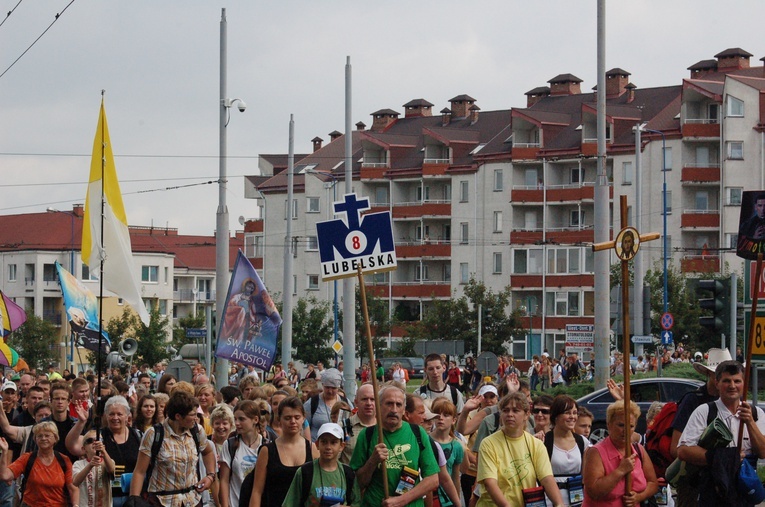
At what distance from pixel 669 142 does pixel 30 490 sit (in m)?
75.3

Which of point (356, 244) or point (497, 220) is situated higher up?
point (497, 220)

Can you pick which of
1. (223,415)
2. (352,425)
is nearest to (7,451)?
(223,415)

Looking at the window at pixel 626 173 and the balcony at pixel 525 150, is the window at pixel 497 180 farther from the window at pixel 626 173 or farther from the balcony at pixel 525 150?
the window at pixel 626 173

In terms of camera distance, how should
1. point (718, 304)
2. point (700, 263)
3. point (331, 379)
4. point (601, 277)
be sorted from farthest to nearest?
point (700, 263) < point (601, 277) < point (718, 304) < point (331, 379)

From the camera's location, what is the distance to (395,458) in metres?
9.73

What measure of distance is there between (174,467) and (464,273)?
84.8 meters

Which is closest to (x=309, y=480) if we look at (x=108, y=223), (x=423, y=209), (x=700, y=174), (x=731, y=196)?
(x=108, y=223)

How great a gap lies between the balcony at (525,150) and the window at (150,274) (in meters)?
41.9

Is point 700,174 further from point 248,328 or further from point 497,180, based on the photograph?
point 248,328

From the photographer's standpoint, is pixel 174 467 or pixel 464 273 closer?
pixel 174 467

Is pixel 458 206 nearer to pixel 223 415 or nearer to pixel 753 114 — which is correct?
pixel 753 114

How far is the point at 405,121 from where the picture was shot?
4080 inches

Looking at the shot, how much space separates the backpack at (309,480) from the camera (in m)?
9.55

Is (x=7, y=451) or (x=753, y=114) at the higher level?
(x=753, y=114)
